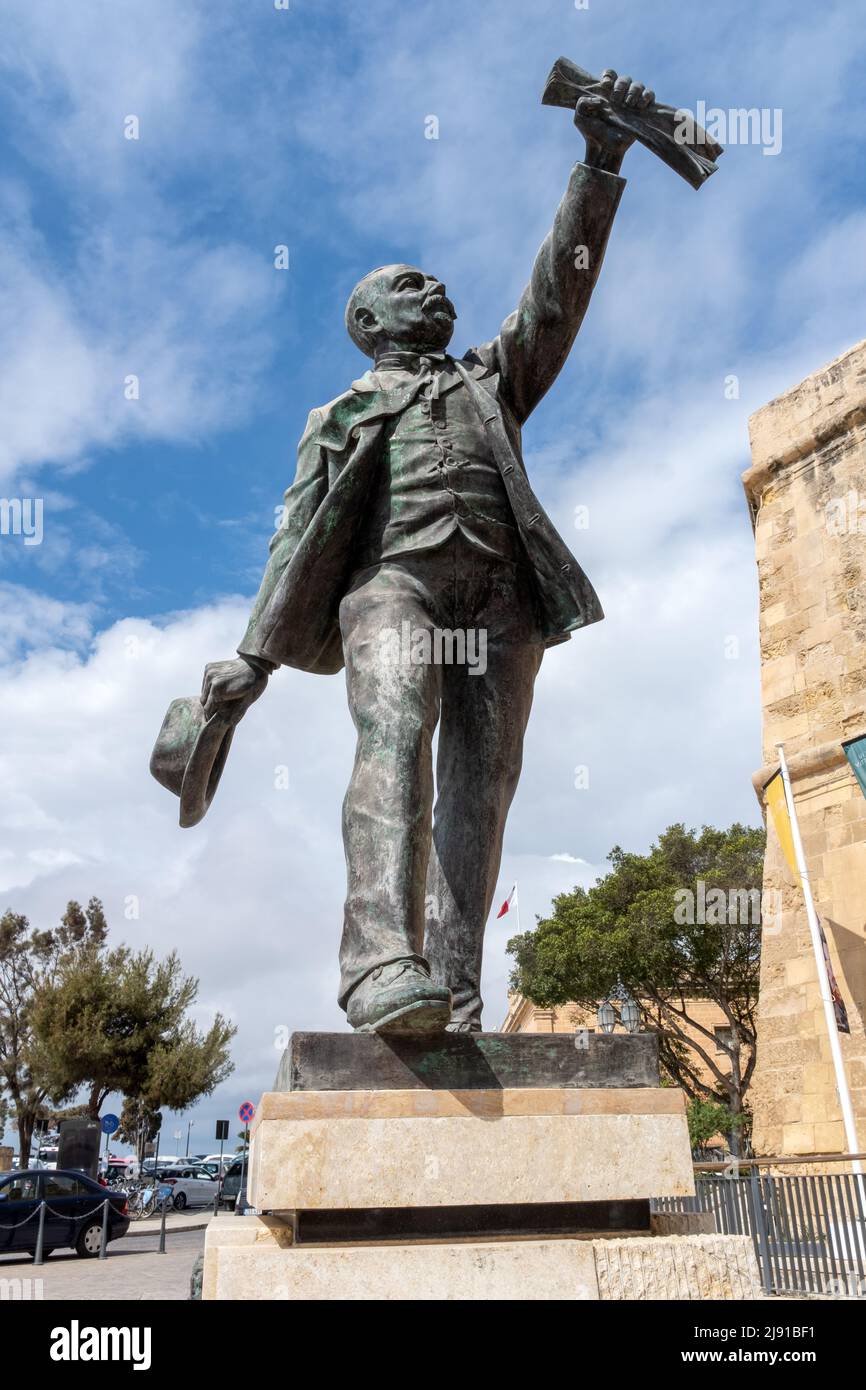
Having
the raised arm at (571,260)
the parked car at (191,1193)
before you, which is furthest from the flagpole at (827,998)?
the parked car at (191,1193)

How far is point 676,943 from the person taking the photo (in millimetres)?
24328

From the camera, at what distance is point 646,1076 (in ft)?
8.75

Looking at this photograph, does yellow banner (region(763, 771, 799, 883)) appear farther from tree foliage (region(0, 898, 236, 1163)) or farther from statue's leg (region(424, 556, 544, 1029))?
tree foliage (region(0, 898, 236, 1163))

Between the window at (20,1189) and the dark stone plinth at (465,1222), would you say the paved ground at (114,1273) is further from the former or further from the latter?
the dark stone plinth at (465,1222)

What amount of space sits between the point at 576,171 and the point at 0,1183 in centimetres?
1571

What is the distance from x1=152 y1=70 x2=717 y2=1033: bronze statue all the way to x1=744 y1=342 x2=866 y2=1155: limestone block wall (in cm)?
1024

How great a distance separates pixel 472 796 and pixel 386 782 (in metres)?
0.46

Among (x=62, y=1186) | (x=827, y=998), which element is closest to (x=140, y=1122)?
(x=62, y=1186)

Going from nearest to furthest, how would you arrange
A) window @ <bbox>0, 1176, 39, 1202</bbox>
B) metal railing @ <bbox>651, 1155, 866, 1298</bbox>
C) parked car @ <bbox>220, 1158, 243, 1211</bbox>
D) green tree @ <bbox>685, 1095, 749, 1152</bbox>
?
metal railing @ <bbox>651, 1155, 866, 1298</bbox> → window @ <bbox>0, 1176, 39, 1202</bbox> → green tree @ <bbox>685, 1095, 749, 1152</bbox> → parked car @ <bbox>220, 1158, 243, 1211</bbox>

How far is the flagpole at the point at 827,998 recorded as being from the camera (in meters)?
11.3

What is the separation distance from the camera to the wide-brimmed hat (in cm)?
→ 322

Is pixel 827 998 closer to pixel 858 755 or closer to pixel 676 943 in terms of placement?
pixel 858 755

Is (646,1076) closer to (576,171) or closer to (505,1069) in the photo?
(505,1069)

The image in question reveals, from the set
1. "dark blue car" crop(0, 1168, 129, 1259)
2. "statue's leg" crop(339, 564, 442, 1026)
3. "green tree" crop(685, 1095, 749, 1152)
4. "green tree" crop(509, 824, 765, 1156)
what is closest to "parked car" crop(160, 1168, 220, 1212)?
"green tree" crop(509, 824, 765, 1156)
